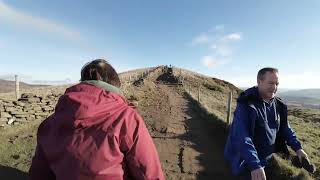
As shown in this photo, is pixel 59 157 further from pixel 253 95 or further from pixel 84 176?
pixel 253 95

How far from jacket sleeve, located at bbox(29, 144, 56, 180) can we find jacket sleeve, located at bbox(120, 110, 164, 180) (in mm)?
626

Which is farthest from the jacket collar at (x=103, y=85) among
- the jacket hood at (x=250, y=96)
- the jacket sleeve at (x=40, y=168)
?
the jacket hood at (x=250, y=96)

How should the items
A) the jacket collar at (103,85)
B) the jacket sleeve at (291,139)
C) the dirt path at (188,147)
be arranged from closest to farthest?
the jacket collar at (103,85)
the jacket sleeve at (291,139)
the dirt path at (188,147)

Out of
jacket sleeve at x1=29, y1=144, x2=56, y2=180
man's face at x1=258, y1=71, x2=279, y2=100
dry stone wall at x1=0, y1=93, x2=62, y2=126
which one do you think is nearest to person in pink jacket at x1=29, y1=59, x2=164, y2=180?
jacket sleeve at x1=29, y1=144, x2=56, y2=180

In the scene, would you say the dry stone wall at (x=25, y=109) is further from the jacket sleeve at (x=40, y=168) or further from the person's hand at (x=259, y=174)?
the person's hand at (x=259, y=174)

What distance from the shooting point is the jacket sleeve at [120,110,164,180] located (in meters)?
2.42

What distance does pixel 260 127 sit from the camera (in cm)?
407

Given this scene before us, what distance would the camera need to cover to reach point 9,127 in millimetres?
Result: 11992

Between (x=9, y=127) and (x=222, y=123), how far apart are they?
759 cm

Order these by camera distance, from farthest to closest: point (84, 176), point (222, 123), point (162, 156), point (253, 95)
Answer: point (222, 123) < point (162, 156) < point (253, 95) < point (84, 176)

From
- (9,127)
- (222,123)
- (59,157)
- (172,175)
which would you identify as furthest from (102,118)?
(222,123)

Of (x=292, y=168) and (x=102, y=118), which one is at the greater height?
(x=102, y=118)

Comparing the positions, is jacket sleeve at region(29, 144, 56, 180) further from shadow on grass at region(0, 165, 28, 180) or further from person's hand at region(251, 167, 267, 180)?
shadow on grass at region(0, 165, 28, 180)

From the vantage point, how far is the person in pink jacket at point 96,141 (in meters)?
2.37
